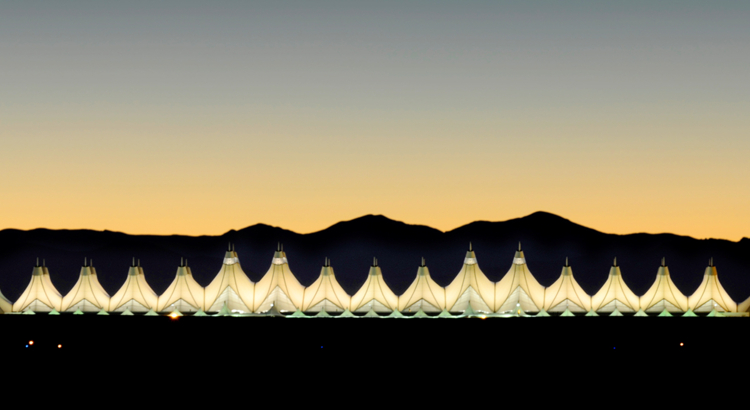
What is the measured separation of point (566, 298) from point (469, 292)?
5.64 meters

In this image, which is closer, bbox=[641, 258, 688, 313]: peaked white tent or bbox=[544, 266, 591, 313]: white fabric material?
bbox=[544, 266, 591, 313]: white fabric material

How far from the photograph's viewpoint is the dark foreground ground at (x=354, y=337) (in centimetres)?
3725

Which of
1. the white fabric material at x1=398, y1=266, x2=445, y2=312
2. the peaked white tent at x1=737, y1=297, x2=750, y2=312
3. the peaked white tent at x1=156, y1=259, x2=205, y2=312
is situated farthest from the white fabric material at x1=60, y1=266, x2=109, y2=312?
the peaked white tent at x1=737, y1=297, x2=750, y2=312

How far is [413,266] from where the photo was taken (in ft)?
536

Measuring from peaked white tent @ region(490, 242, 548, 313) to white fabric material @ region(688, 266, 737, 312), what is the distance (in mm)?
8889

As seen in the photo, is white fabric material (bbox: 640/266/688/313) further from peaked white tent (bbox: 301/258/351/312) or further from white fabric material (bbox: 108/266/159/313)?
white fabric material (bbox: 108/266/159/313)

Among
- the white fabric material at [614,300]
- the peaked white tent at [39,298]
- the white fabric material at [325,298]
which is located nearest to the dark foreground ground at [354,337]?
the peaked white tent at [39,298]

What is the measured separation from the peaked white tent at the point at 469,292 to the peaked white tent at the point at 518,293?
1.76ft

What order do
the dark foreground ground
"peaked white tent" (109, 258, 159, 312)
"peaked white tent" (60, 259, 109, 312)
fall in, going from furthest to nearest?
1. "peaked white tent" (60, 259, 109, 312)
2. "peaked white tent" (109, 258, 159, 312)
3. the dark foreground ground

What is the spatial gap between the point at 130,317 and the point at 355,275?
109m

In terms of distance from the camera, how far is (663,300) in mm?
47375

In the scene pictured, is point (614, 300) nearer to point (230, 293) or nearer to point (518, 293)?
point (518, 293)

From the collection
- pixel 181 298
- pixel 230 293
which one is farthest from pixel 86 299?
pixel 230 293

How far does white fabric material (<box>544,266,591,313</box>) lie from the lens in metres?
47.1
